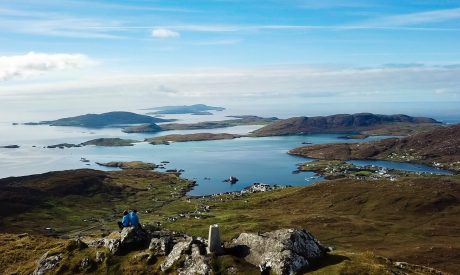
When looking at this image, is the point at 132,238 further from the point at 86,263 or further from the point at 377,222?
the point at 377,222

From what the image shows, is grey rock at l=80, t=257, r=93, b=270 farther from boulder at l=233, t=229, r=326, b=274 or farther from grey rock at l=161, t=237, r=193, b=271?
boulder at l=233, t=229, r=326, b=274

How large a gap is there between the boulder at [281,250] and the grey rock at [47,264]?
21795mm

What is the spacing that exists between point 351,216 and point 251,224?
41988 millimetres

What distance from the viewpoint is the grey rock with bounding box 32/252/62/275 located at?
5353 cm

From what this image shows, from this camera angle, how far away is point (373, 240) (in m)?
128

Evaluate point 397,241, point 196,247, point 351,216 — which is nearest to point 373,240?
point 397,241

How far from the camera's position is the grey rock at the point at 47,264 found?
53.5 meters

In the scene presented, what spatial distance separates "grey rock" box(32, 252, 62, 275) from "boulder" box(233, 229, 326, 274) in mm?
21795

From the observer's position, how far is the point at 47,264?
54281 mm

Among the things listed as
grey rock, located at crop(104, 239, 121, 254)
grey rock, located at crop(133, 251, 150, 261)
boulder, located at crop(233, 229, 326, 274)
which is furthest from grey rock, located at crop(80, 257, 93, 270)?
boulder, located at crop(233, 229, 326, 274)

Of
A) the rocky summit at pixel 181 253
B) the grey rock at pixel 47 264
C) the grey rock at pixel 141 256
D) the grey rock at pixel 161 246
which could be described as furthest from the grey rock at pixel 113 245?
the grey rock at pixel 47 264

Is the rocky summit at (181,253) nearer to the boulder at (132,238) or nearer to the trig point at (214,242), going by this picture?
the boulder at (132,238)

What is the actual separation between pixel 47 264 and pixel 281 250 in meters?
28.8

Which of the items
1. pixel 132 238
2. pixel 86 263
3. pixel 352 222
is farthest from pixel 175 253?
pixel 352 222
